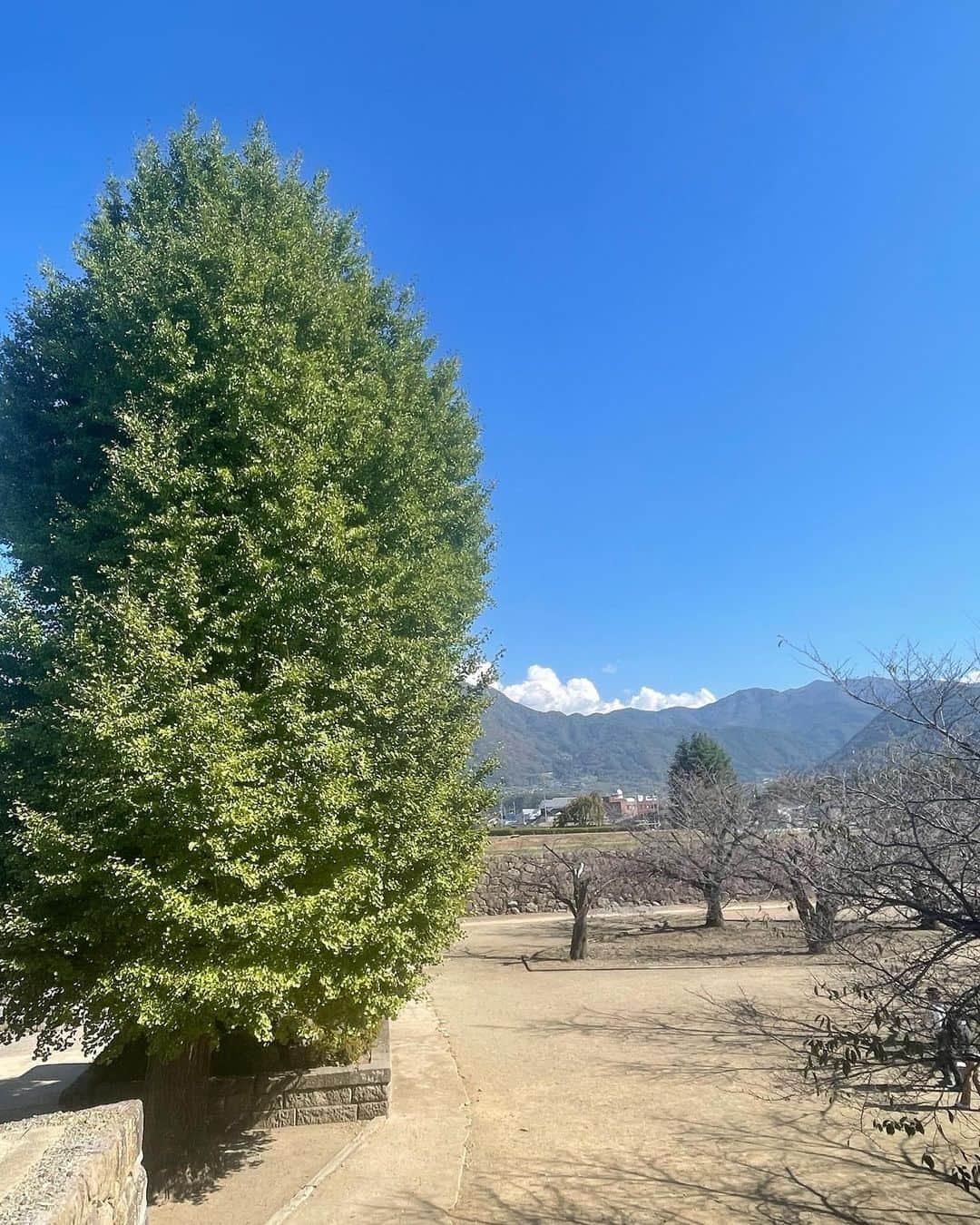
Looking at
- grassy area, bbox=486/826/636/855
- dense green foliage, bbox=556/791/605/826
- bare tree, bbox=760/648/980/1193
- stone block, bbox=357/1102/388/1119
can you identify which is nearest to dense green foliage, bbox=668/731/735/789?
dense green foliage, bbox=556/791/605/826

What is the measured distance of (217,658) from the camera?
22.9 feet

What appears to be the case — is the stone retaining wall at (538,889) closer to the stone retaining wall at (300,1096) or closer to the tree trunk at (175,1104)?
the stone retaining wall at (300,1096)

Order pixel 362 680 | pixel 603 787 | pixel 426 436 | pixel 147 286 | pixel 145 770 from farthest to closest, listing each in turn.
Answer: pixel 603 787 < pixel 426 436 < pixel 147 286 < pixel 362 680 < pixel 145 770

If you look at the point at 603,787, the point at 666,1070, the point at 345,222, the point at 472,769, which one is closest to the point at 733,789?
the point at 666,1070

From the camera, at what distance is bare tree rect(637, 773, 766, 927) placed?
20375 millimetres

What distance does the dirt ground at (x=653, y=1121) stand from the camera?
556 centimetres

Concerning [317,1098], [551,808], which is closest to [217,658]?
[317,1098]

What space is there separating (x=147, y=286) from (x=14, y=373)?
88.8 inches

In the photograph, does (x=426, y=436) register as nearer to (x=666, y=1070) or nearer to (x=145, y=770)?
(x=145, y=770)

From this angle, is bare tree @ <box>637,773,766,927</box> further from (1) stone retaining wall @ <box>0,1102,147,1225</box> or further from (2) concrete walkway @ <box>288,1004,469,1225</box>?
(1) stone retaining wall @ <box>0,1102,147,1225</box>

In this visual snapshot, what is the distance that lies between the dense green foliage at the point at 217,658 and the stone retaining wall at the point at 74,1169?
3.13 feet

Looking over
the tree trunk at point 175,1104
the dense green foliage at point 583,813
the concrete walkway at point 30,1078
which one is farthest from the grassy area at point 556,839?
the tree trunk at point 175,1104

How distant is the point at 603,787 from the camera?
174 m

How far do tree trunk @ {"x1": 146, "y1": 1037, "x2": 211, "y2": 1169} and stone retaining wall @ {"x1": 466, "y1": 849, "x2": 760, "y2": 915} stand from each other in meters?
21.3
